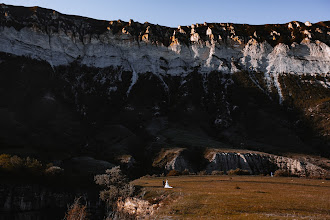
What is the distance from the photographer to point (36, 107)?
396ft

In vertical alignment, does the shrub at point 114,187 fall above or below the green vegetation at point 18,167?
below

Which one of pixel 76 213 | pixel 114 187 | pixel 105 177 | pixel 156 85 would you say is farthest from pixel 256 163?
pixel 156 85

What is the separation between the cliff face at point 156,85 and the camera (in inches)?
4350

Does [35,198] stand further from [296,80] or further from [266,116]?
[296,80]

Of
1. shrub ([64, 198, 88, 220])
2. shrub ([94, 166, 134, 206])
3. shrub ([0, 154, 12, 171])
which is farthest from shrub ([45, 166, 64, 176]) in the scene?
shrub ([64, 198, 88, 220])

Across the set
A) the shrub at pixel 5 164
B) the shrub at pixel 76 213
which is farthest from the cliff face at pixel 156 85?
the shrub at pixel 76 213

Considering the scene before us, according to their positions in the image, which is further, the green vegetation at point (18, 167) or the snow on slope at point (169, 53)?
the snow on slope at point (169, 53)

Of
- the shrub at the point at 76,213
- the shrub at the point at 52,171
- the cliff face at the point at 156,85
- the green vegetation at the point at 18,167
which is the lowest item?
the shrub at the point at 76,213

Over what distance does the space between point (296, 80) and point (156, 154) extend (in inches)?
3545

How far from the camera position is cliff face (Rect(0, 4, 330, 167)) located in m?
110

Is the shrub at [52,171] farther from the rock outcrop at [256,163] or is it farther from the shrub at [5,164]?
the rock outcrop at [256,163]

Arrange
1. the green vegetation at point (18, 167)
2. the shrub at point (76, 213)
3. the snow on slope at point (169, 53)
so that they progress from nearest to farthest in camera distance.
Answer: the shrub at point (76, 213) → the green vegetation at point (18, 167) → the snow on slope at point (169, 53)

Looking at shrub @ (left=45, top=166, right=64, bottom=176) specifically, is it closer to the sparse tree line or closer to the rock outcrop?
the sparse tree line

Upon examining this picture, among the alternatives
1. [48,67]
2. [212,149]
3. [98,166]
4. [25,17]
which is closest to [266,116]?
[212,149]
